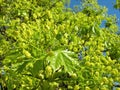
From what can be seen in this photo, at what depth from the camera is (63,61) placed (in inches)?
213

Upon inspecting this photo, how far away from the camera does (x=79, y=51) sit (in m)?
7.14

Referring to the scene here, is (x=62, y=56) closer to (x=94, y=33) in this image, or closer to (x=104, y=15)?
(x=94, y=33)

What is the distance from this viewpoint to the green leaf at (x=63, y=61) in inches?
212

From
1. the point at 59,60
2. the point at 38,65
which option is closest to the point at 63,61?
the point at 59,60

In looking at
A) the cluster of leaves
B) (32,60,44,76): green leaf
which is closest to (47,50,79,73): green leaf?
the cluster of leaves

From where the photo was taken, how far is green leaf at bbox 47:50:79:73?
5387mm

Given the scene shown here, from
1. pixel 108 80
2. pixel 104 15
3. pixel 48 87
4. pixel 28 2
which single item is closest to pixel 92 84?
pixel 108 80

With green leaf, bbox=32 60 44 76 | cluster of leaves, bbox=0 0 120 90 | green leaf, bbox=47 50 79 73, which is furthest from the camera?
cluster of leaves, bbox=0 0 120 90

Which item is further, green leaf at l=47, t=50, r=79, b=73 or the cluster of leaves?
the cluster of leaves

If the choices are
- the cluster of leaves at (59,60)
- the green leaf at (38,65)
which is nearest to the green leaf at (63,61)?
the cluster of leaves at (59,60)

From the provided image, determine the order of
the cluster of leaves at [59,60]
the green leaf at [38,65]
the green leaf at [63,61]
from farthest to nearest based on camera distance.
Result: the cluster of leaves at [59,60] → the green leaf at [38,65] → the green leaf at [63,61]

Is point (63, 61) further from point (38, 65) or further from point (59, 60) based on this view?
point (38, 65)

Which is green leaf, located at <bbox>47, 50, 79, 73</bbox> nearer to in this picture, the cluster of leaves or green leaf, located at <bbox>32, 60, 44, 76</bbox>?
the cluster of leaves

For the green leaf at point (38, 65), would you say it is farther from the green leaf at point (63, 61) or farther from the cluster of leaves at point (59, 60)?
the green leaf at point (63, 61)
